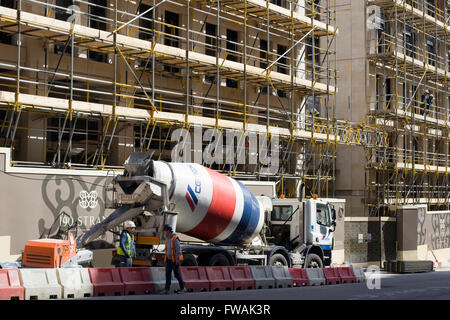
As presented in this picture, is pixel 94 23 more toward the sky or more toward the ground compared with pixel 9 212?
more toward the sky

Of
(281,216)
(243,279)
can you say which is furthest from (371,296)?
(281,216)

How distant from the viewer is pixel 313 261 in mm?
26125

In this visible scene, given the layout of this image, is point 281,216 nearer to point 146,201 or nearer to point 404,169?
point 146,201

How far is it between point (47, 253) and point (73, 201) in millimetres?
5673

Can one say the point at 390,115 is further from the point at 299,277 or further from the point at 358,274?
the point at 299,277

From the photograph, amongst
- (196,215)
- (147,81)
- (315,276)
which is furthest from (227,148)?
(196,215)

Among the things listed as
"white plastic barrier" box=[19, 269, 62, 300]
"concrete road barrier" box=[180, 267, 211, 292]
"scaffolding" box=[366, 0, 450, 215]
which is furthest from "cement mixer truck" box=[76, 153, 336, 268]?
"scaffolding" box=[366, 0, 450, 215]

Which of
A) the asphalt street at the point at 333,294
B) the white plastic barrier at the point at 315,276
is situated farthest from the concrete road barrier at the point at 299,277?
the asphalt street at the point at 333,294

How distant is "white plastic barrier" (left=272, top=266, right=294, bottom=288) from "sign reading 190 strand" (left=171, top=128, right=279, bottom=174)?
26.9 ft

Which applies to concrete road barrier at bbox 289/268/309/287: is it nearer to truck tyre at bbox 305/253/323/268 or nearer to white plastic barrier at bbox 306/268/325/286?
white plastic barrier at bbox 306/268/325/286

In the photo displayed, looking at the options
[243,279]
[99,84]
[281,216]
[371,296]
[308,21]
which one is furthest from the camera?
[308,21]

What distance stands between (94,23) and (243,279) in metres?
12.4

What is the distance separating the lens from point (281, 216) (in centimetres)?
2623

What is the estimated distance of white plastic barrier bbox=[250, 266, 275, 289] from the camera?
22375 mm
